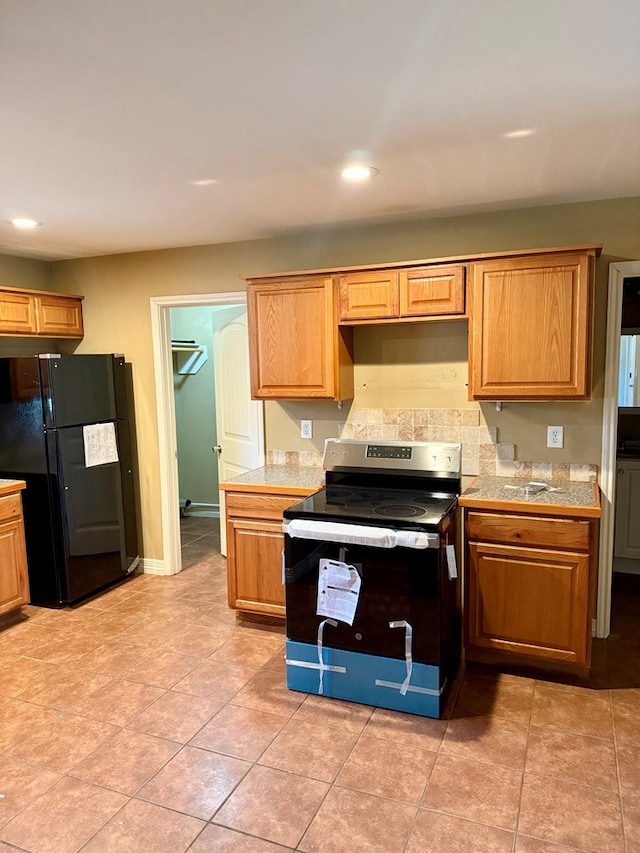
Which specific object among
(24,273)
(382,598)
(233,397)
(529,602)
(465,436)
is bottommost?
(529,602)

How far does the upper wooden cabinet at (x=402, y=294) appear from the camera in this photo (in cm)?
298

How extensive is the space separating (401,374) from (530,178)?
1.24 m

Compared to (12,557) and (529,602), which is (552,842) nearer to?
(529,602)

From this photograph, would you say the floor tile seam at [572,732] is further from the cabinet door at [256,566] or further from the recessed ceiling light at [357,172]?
the recessed ceiling light at [357,172]

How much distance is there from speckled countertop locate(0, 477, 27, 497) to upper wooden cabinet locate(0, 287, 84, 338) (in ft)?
3.16

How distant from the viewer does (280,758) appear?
2.22 m

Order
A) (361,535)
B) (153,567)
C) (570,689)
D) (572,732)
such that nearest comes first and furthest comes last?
(572,732)
(361,535)
(570,689)
(153,567)

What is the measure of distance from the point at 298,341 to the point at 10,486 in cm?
192

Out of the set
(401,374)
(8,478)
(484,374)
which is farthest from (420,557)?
(8,478)

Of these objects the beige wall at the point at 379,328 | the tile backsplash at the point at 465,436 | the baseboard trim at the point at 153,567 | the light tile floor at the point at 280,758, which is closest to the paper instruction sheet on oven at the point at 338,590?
the light tile floor at the point at 280,758

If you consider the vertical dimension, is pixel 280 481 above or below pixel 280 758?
above

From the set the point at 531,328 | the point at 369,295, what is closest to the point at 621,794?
the point at 531,328

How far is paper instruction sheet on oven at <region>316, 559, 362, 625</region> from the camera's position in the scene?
8.35 ft

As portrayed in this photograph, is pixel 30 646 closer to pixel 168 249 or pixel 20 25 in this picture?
pixel 168 249
